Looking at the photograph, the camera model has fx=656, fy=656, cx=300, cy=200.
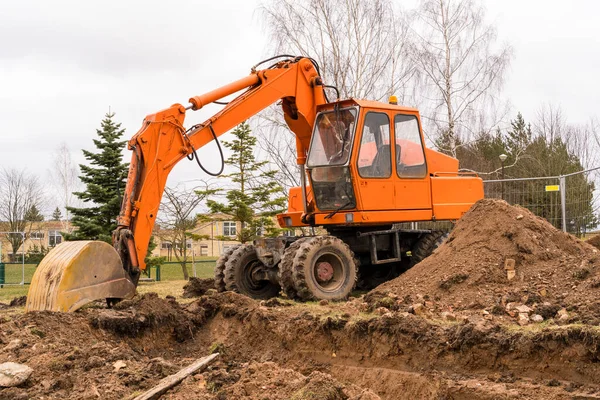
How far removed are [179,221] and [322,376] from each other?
1591 cm

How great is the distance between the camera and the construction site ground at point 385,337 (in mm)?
4930

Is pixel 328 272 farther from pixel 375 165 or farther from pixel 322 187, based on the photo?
pixel 375 165

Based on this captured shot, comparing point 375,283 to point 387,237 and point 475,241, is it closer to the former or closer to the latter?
point 387,237

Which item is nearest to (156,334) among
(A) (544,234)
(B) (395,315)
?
(B) (395,315)

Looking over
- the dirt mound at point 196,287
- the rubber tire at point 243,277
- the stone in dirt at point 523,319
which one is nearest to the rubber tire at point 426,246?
the rubber tire at point 243,277

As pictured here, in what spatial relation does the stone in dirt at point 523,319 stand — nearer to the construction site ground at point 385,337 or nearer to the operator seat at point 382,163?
the construction site ground at point 385,337

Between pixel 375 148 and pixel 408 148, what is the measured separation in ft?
2.13

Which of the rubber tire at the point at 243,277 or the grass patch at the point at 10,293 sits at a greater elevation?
the rubber tire at the point at 243,277

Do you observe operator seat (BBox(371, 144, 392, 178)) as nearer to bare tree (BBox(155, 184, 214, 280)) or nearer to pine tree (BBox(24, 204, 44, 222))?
bare tree (BBox(155, 184, 214, 280))

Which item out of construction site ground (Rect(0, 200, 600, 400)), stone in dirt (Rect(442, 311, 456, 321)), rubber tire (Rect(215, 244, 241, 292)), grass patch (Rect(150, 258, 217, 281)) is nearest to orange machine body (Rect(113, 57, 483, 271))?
construction site ground (Rect(0, 200, 600, 400))

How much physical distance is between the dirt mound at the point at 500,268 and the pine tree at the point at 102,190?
10810 mm

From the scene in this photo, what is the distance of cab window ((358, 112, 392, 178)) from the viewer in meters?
9.24

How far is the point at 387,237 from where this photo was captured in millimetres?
9992

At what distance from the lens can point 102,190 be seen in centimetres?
1722
